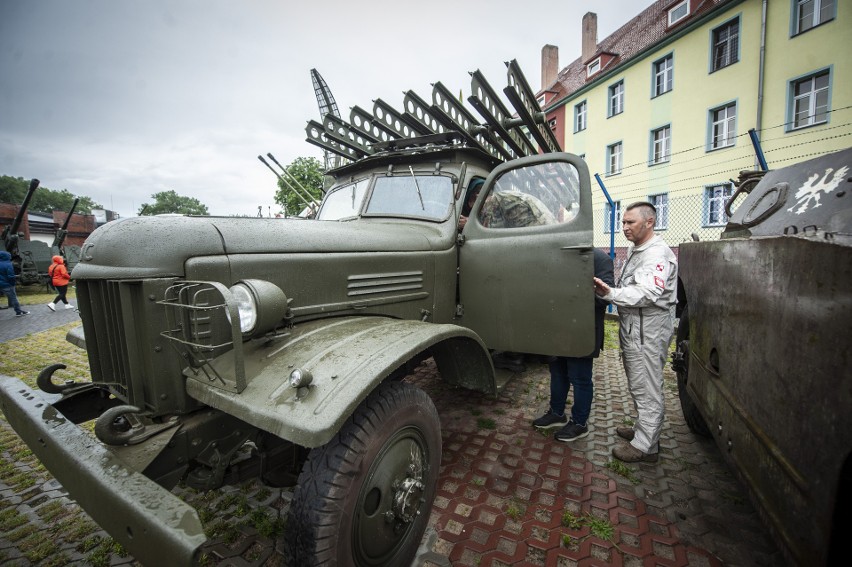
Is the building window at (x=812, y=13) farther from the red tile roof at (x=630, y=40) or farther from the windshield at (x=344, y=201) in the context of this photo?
the windshield at (x=344, y=201)

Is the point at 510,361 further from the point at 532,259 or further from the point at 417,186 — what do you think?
the point at 417,186

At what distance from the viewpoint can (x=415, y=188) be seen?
3340 mm

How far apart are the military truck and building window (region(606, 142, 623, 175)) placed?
16065mm

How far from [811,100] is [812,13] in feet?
7.68

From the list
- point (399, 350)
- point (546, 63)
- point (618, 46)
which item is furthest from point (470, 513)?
point (546, 63)

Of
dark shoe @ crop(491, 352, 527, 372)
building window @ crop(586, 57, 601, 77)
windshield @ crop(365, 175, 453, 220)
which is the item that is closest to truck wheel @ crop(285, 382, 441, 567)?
dark shoe @ crop(491, 352, 527, 372)

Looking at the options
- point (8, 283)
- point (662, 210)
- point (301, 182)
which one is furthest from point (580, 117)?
point (8, 283)

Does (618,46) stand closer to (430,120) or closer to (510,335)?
(430,120)

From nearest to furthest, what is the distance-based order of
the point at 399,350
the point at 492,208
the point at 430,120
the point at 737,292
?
1. the point at 399,350
2. the point at 737,292
3. the point at 492,208
4. the point at 430,120

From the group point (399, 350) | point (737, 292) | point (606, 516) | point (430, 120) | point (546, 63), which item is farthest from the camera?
point (546, 63)

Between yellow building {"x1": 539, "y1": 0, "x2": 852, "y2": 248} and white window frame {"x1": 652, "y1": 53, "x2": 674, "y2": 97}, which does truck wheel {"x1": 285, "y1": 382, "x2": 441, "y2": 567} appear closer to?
yellow building {"x1": 539, "y1": 0, "x2": 852, "y2": 248}

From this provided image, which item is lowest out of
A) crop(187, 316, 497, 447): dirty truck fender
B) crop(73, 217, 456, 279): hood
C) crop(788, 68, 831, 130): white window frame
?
crop(187, 316, 497, 447): dirty truck fender

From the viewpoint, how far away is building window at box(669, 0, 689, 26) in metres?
14.8

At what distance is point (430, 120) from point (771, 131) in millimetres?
12685
